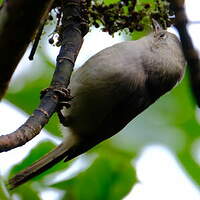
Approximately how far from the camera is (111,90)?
2.30m

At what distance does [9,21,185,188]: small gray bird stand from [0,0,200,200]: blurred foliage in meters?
0.07

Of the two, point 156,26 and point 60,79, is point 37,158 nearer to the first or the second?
point 60,79

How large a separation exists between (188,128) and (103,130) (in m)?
0.40

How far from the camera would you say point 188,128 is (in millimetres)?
2402

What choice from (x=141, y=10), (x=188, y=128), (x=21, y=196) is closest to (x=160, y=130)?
(x=188, y=128)

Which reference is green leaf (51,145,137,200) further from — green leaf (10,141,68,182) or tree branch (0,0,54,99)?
tree branch (0,0,54,99)

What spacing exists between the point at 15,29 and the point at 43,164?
1352mm

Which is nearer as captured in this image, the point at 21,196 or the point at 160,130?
the point at 21,196

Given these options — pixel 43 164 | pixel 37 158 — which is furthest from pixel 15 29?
pixel 43 164

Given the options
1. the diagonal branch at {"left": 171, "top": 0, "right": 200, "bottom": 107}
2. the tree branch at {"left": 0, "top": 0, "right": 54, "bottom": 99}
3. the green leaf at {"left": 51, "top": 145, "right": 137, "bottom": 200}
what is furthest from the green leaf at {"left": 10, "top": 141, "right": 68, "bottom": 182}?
the diagonal branch at {"left": 171, "top": 0, "right": 200, "bottom": 107}

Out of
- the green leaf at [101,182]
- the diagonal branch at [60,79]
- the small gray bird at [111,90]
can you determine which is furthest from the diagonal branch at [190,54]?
the small gray bird at [111,90]

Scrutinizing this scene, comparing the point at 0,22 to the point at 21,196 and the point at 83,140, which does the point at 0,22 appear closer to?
the point at 21,196

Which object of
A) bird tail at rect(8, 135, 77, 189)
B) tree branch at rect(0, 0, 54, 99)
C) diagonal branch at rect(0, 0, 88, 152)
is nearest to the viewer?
tree branch at rect(0, 0, 54, 99)

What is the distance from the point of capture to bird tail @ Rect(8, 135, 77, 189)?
5.42 feet
